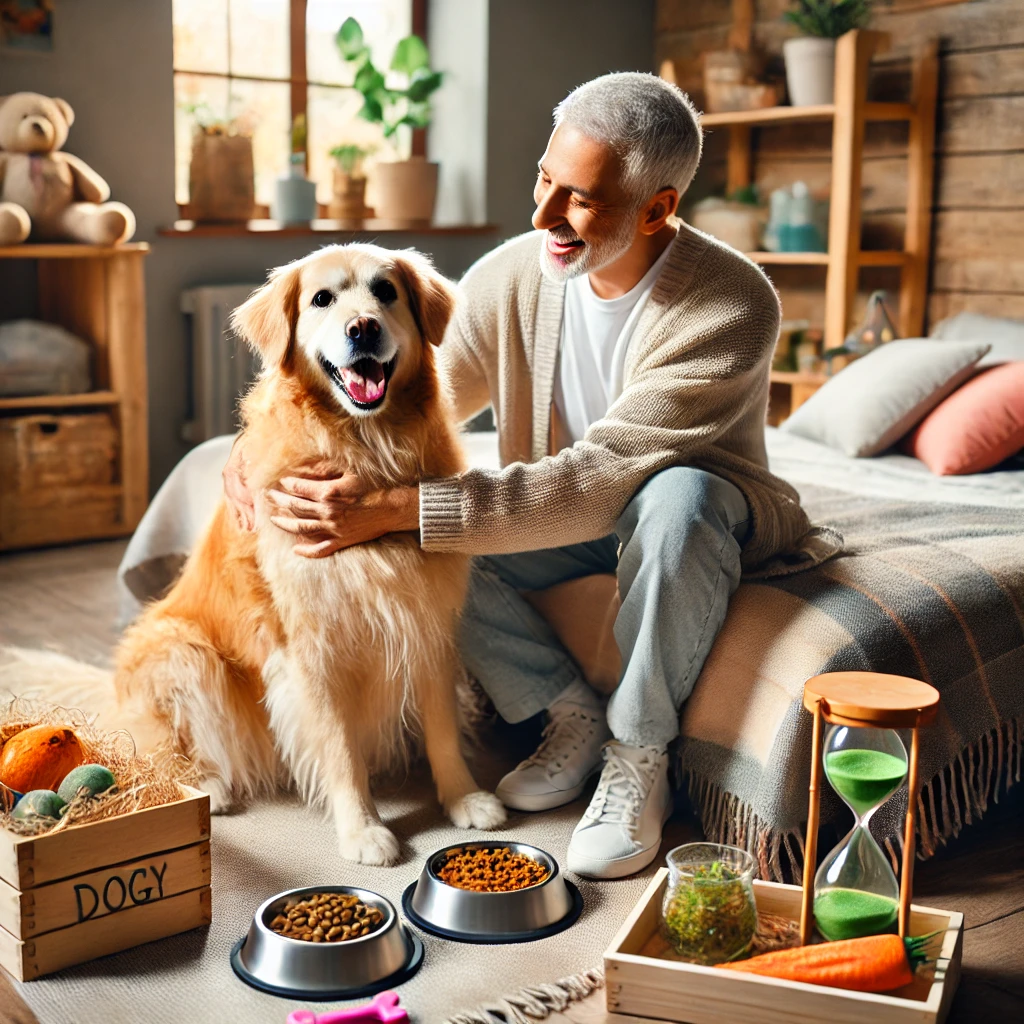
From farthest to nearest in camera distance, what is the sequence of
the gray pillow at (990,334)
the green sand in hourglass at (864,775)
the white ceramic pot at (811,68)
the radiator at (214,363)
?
1. the radiator at (214,363)
2. the white ceramic pot at (811,68)
3. the gray pillow at (990,334)
4. the green sand in hourglass at (864,775)

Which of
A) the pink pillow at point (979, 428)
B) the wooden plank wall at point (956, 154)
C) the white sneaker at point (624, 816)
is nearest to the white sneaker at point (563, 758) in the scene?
the white sneaker at point (624, 816)

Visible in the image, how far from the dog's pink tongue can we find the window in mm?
2623

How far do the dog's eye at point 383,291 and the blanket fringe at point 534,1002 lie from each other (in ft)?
3.05

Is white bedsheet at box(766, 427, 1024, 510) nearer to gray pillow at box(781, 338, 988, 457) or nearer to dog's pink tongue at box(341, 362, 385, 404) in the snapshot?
gray pillow at box(781, 338, 988, 457)

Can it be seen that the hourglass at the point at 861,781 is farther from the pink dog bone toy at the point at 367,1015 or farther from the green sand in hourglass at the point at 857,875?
the pink dog bone toy at the point at 367,1015

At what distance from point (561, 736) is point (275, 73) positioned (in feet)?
10.1

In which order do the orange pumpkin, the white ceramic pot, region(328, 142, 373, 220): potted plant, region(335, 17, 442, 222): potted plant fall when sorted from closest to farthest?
1. the orange pumpkin
2. the white ceramic pot
3. region(335, 17, 442, 222): potted plant
4. region(328, 142, 373, 220): potted plant

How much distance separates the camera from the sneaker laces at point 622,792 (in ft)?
6.01

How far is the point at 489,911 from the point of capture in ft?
5.24

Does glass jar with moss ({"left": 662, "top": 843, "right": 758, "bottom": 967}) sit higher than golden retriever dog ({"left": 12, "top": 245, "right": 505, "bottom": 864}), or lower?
lower

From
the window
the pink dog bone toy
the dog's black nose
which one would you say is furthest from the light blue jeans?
the window

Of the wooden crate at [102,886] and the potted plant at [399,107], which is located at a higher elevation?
the potted plant at [399,107]

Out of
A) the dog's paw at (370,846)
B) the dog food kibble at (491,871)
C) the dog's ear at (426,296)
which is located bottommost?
the dog's paw at (370,846)

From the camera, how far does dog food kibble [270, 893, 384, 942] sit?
4.90 ft
